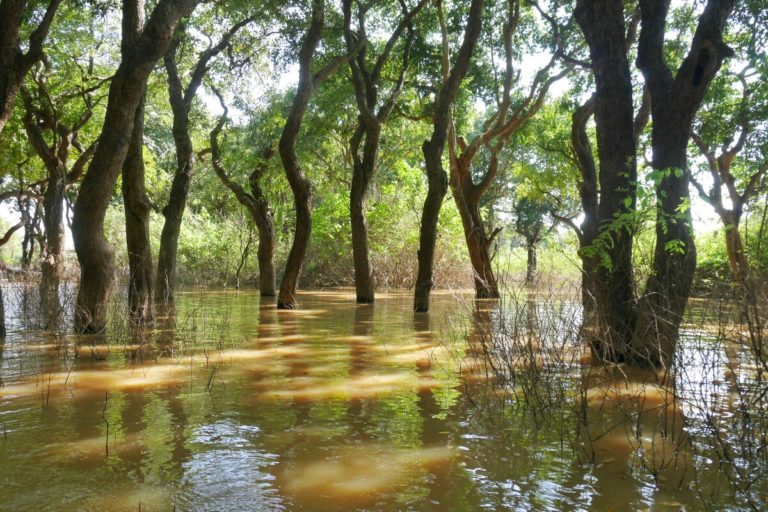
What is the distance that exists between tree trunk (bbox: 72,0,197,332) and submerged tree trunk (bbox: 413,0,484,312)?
221 inches

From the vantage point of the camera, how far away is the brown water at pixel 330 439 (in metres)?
2.85

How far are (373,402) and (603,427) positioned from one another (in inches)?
66.7

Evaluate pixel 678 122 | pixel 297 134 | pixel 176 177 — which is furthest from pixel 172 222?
pixel 678 122

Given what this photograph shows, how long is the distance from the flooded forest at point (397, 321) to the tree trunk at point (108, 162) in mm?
34

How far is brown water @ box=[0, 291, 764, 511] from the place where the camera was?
2848mm

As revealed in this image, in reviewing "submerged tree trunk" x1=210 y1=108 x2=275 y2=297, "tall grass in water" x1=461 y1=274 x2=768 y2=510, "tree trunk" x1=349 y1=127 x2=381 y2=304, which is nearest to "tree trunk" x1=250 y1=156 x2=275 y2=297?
"submerged tree trunk" x1=210 y1=108 x2=275 y2=297

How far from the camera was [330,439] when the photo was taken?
371 centimetres

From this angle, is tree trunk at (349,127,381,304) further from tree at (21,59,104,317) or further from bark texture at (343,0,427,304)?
tree at (21,59,104,317)

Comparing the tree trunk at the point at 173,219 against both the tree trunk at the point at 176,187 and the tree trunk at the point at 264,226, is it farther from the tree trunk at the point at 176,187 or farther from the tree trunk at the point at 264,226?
the tree trunk at the point at 264,226

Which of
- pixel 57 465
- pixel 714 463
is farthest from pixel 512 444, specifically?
pixel 57 465

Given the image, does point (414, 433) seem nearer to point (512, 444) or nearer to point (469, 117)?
point (512, 444)

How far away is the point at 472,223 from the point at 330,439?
46.6ft

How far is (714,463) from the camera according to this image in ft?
10.8

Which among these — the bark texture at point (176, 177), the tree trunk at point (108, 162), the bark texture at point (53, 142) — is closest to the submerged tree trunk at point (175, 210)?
the bark texture at point (176, 177)
